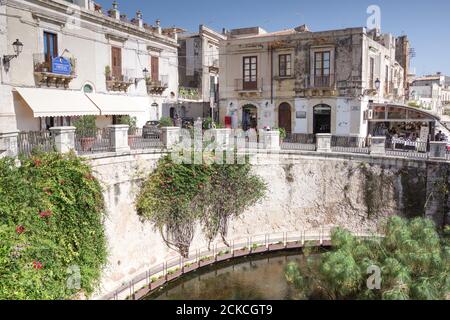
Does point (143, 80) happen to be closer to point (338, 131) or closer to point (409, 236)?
point (338, 131)

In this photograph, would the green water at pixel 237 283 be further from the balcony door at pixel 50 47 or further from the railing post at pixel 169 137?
the balcony door at pixel 50 47

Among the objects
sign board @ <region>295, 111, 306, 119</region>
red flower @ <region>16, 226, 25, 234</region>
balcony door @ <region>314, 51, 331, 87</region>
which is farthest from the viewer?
sign board @ <region>295, 111, 306, 119</region>

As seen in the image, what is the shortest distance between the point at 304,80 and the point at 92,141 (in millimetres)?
14368

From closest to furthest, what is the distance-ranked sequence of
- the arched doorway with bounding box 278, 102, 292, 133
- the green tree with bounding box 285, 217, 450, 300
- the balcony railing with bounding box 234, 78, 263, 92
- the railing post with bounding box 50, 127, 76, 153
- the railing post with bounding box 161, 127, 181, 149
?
1. the green tree with bounding box 285, 217, 450, 300
2. the railing post with bounding box 50, 127, 76, 153
3. the railing post with bounding box 161, 127, 181, 149
4. the arched doorway with bounding box 278, 102, 292, 133
5. the balcony railing with bounding box 234, 78, 263, 92

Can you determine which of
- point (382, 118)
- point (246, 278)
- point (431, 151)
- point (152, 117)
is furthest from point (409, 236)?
point (152, 117)

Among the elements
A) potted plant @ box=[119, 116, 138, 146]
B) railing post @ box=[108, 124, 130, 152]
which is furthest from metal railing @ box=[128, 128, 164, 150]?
railing post @ box=[108, 124, 130, 152]

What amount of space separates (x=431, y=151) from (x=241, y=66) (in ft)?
43.0

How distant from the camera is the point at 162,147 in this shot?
1528cm

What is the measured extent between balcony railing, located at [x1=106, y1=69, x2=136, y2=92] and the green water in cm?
1291

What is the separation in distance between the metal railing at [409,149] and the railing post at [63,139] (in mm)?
13505

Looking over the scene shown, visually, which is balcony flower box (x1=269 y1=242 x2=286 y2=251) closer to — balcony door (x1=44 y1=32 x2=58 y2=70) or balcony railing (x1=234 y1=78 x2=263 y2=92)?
balcony railing (x1=234 y1=78 x2=263 y2=92)

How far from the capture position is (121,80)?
22656 millimetres

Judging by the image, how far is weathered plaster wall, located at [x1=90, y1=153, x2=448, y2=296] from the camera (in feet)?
45.7

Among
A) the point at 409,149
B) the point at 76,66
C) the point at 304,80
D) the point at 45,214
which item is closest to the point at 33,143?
the point at 45,214
